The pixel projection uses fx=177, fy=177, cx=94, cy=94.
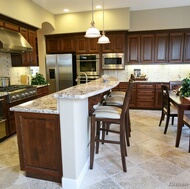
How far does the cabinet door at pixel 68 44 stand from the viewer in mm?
5730

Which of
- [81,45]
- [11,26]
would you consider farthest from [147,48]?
[11,26]

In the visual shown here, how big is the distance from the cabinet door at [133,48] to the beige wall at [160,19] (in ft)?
0.91

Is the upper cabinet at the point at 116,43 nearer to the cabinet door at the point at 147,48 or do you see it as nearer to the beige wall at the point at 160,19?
the beige wall at the point at 160,19

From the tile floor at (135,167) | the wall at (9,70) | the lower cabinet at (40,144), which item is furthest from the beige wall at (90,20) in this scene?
the lower cabinet at (40,144)

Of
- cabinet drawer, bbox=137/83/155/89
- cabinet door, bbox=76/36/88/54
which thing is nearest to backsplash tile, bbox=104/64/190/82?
cabinet drawer, bbox=137/83/155/89

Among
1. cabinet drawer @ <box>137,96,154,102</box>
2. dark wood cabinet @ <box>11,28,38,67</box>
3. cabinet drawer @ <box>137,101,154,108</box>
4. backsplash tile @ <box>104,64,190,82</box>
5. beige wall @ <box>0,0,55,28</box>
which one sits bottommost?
cabinet drawer @ <box>137,101,154,108</box>

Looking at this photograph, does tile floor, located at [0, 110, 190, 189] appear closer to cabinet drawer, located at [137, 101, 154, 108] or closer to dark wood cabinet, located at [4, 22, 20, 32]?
cabinet drawer, located at [137, 101, 154, 108]

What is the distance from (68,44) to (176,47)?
3.35 metres

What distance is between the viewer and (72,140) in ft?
6.28

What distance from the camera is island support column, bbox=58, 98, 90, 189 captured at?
6.16 feet

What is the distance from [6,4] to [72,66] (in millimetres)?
2531

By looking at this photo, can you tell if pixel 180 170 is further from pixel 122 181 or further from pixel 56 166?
pixel 56 166

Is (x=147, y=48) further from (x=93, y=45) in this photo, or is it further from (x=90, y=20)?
(x=90, y=20)

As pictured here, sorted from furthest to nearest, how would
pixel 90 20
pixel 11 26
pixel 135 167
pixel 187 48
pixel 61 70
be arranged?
pixel 61 70, pixel 90 20, pixel 187 48, pixel 11 26, pixel 135 167
